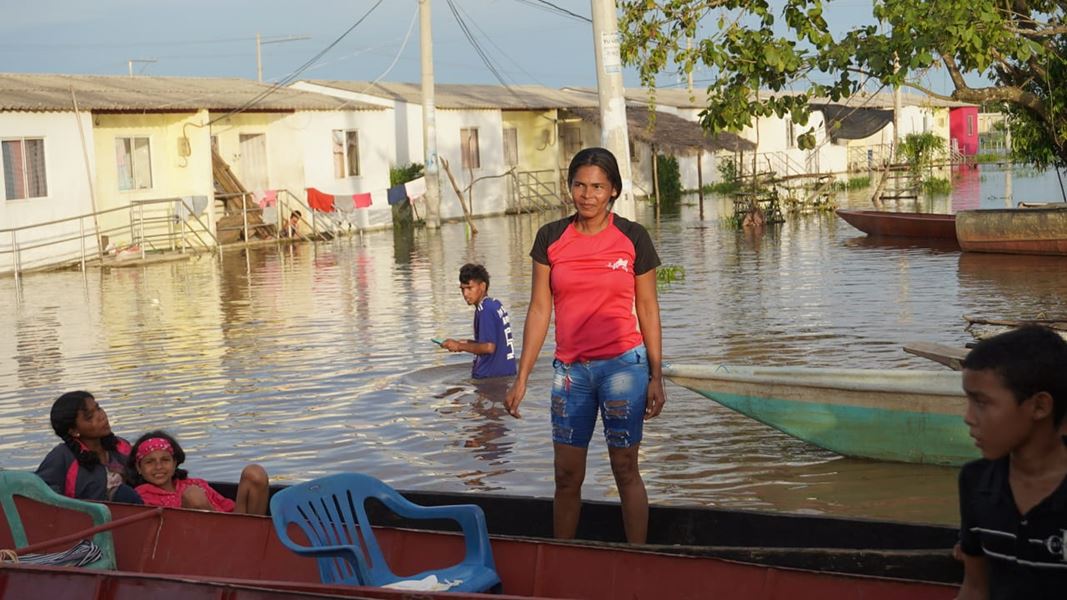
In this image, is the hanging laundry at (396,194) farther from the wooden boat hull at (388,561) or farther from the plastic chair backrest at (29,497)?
the plastic chair backrest at (29,497)

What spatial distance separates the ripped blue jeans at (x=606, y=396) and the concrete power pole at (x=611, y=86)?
6580 mm

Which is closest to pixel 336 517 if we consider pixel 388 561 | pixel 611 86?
pixel 388 561

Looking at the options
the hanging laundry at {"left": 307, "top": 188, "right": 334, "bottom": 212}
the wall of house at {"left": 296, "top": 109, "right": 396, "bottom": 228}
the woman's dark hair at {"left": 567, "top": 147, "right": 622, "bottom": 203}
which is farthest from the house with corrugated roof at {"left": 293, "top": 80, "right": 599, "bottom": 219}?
A: the woman's dark hair at {"left": 567, "top": 147, "right": 622, "bottom": 203}

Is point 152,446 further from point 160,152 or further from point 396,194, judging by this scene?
point 396,194

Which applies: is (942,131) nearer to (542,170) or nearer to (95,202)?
(542,170)

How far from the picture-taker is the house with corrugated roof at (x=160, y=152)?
25.6m

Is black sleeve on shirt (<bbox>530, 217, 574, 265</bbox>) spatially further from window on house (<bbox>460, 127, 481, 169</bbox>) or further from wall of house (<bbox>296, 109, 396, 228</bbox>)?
window on house (<bbox>460, 127, 481, 169</bbox>)

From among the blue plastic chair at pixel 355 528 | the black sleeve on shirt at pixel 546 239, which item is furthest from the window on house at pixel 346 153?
the blue plastic chair at pixel 355 528

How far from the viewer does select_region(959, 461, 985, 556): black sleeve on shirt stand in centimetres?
324

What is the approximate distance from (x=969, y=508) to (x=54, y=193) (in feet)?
82.1

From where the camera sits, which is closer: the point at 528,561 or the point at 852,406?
the point at 528,561

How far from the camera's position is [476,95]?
142ft

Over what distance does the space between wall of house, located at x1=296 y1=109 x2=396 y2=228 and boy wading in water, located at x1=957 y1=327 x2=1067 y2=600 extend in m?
30.8

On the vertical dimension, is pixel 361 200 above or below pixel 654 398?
above
